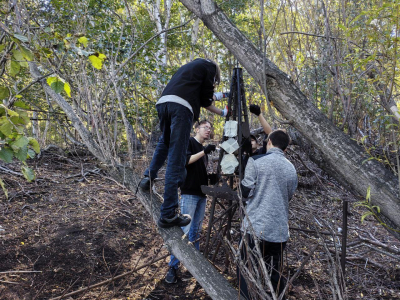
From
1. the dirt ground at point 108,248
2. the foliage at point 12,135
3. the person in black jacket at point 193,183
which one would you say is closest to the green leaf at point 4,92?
the foliage at point 12,135

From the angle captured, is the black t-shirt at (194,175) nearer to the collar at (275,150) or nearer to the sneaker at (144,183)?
the sneaker at (144,183)

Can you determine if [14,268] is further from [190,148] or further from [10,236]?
[190,148]

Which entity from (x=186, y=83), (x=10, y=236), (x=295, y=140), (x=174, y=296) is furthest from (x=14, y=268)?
(x=295, y=140)

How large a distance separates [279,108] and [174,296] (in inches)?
87.1

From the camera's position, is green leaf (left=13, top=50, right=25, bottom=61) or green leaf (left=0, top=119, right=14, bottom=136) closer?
green leaf (left=0, top=119, right=14, bottom=136)

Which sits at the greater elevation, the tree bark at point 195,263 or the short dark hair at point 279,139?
the short dark hair at point 279,139

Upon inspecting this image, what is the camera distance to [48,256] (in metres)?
3.52

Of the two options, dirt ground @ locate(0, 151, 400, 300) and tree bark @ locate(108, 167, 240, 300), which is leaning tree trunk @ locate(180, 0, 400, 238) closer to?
dirt ground @ locate(0, 151, 400, 300)

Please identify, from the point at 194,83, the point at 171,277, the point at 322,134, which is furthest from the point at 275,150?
the point at 171,277

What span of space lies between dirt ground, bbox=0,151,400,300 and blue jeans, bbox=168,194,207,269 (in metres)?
0.42

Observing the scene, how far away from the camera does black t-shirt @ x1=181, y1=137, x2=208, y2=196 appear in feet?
11.0

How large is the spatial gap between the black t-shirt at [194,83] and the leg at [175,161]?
0.18m

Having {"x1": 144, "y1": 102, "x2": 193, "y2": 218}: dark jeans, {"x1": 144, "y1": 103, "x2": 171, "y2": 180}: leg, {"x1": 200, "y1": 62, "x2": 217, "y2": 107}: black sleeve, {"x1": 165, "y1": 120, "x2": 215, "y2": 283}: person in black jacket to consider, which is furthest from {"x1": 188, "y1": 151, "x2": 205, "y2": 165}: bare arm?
{"x1": 144, "y1": 102, "x2": 193, "y2": 218}: dark jeans

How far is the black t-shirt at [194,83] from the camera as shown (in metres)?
2.54
